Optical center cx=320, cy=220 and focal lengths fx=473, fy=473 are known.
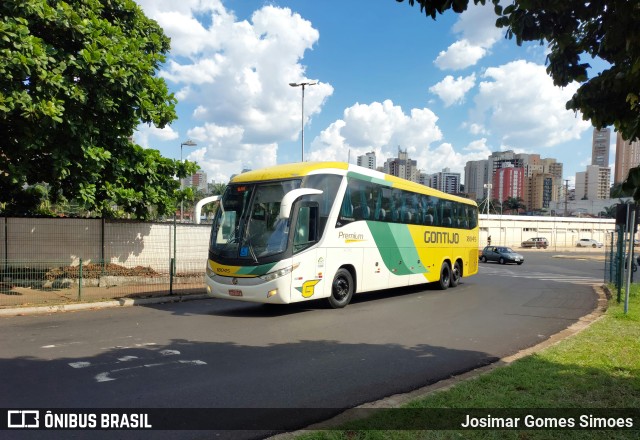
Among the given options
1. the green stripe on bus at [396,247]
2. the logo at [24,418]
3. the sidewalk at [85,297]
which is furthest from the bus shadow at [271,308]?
the logo at [24,418]

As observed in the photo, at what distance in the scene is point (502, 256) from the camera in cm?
3828

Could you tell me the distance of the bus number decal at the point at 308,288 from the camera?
440 inches

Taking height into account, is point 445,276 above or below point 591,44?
below

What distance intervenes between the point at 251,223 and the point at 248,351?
3.98 meters

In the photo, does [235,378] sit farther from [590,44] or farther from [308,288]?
[590,44]

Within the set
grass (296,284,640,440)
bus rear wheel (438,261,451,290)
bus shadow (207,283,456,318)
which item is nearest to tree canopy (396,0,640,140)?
grass (296,284,640,440)

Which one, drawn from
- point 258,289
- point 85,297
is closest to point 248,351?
point 258,289

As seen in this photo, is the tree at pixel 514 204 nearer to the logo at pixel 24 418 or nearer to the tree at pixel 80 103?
the tree at pixel 80 103

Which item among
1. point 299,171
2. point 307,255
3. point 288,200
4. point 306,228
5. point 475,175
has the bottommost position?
point 307,255

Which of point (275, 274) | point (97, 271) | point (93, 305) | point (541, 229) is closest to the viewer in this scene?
point (275, 274)

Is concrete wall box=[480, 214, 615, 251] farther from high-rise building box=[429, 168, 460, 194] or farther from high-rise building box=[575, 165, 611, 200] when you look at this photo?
high-rise building box=[575, 165, 611, 200]

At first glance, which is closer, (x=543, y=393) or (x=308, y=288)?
(x=543, y=393)

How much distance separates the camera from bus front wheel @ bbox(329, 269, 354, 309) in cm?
1238

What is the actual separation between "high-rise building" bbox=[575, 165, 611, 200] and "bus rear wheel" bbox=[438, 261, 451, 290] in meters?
120
